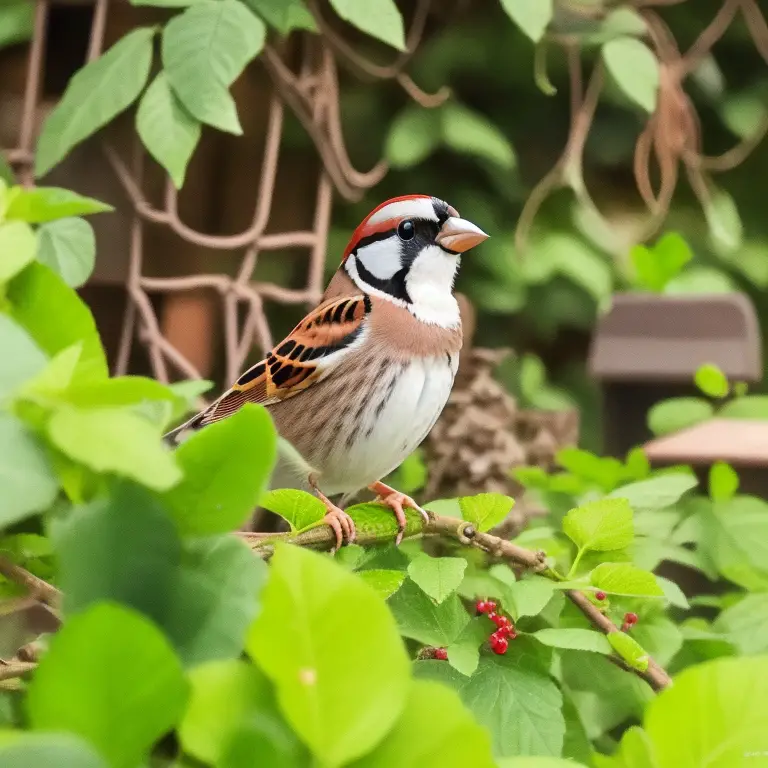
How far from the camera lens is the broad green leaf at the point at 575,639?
298 millimetres

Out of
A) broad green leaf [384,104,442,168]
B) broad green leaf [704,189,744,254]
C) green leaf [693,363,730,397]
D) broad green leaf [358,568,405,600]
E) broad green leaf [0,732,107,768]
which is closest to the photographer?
broad green leaf [0,732,107,768]

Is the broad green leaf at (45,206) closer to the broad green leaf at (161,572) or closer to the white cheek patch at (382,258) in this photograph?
the broad green leaf at (161,572)

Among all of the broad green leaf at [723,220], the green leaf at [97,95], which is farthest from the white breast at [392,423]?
the broad green leaf at [723,220]

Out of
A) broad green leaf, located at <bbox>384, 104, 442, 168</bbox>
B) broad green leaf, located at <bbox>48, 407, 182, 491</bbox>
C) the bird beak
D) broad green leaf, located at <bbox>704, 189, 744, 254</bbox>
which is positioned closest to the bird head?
the bird beak

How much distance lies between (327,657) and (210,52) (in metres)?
0.42

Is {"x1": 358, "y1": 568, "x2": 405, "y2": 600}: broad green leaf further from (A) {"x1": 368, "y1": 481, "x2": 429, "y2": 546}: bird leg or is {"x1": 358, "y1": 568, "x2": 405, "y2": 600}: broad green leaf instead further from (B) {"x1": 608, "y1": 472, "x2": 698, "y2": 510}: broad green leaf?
(B) {"x1": 608, "y1": 472, "x2": 698, "y2": 510}: broad green leaf

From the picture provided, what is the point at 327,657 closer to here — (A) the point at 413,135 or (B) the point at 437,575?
(B) the point at 437,575

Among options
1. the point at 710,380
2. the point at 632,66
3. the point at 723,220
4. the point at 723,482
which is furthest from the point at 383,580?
the point at 723,220

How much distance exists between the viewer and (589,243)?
1.12 meters

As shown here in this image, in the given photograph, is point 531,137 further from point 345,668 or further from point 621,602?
point 345,668

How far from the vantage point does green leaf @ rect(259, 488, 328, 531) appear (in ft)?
0.84

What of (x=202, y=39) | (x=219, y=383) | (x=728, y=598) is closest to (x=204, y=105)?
(x=202, y=39)

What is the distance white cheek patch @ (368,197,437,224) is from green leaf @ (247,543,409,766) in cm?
32

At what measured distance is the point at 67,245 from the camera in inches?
15.8
